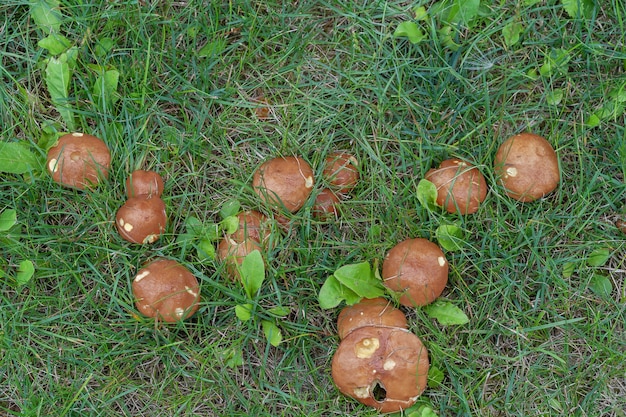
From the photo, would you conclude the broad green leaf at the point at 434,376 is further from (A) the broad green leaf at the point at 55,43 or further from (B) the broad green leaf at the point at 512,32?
(A) the broad green leaf at the point at 55,43

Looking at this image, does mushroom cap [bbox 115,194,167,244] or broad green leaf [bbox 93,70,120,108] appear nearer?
mushroom cap [bbox 115,194,167,244]

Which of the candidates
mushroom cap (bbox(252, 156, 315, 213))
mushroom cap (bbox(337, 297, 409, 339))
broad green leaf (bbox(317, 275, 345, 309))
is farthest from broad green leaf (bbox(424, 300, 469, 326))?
mushroom cap (bbox(252, 156, 315, 213))

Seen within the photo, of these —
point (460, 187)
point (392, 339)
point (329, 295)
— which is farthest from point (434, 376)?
point (460, 187)

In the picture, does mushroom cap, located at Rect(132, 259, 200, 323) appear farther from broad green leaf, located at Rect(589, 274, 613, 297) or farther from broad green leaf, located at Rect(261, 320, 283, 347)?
broad green leaf, located at Rect(589, 274, 613, 297)

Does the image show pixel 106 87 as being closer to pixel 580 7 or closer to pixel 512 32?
pixel 512 32

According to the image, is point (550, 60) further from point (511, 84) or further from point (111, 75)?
point (111, 75)

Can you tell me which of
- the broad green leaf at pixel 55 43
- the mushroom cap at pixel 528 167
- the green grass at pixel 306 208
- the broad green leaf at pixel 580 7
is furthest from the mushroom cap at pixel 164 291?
the broad green leaf at pixel 580 7
